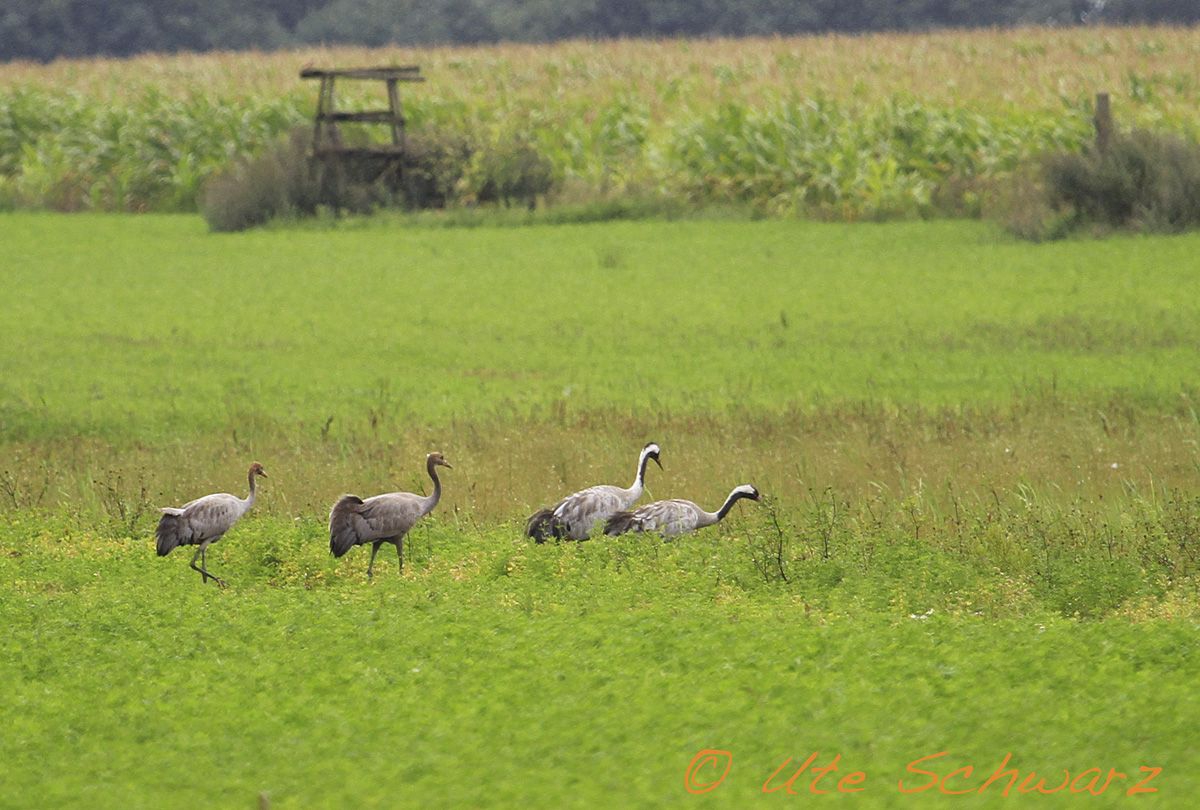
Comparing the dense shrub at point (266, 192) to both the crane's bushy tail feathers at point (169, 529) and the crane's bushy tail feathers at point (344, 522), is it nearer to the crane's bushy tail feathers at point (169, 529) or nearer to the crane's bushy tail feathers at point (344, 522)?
the crane's bushy tail feathers at point (169, 529)

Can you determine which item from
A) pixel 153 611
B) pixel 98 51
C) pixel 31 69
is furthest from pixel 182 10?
pixel 153 611

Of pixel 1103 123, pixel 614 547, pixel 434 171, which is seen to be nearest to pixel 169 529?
pixel 614 547

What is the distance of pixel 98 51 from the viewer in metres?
82.8

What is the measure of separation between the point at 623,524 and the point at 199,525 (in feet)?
8.18

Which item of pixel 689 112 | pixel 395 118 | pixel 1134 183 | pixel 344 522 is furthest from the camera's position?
pixel 689 112

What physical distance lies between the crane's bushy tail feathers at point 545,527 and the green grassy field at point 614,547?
0.87 ft

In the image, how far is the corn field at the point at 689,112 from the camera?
34.7m

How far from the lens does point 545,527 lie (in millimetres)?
11367

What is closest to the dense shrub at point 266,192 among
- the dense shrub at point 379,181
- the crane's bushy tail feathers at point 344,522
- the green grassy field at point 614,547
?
the dense shrub at point 379,181

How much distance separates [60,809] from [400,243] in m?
25.0

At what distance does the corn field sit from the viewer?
34688 mm

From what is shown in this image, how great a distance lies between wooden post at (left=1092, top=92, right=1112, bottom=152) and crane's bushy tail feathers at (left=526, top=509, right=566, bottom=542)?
20.3 meters

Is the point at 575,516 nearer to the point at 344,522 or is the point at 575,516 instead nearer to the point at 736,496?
the point at 736,496

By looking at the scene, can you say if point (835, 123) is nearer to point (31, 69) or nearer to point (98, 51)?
point (31, 69)
